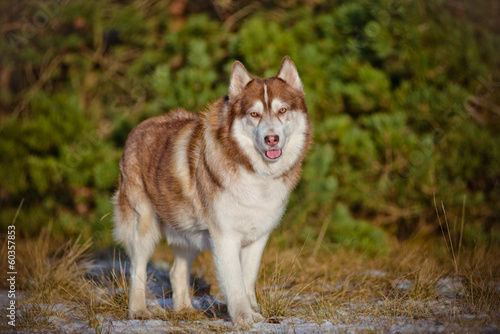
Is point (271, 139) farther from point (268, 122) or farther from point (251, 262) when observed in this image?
point (251, 262)

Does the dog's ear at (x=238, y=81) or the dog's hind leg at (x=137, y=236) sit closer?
the dog's ear at (x=238, y=81)

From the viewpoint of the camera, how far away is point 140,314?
4.52 m

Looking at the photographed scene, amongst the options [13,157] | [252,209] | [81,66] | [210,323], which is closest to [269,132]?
[252,209]

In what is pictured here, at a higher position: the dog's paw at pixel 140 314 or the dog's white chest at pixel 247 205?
the dog's white chest at pixel 247 205

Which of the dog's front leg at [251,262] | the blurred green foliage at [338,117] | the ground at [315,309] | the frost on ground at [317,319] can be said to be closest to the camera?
the frost on ground at [317,319]

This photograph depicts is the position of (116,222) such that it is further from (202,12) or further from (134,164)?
(202,12)

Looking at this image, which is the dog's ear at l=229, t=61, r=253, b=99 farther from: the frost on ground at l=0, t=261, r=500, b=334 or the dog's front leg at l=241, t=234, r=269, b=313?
the frost on ground at l=0, t=261, r=500, b=334

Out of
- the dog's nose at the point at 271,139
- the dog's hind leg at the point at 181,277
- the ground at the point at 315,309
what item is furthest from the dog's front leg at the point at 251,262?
the dog's nose at the point at 271,139

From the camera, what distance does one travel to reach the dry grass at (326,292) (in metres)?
4.05

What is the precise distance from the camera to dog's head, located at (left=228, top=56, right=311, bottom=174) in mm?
4094

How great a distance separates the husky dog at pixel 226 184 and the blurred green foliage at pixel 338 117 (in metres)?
3.05

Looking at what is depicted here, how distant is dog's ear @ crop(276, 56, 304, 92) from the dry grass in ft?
5.70

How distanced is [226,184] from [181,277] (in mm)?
1281

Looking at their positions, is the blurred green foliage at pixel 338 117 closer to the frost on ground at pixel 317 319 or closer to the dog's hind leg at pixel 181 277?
the dog's hind leg at pixel 181 277
